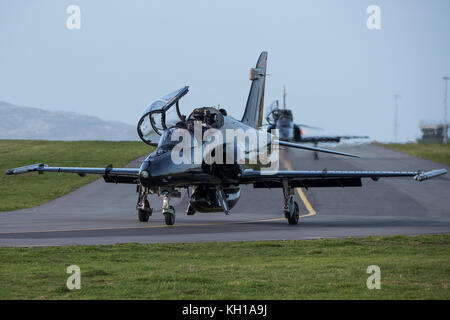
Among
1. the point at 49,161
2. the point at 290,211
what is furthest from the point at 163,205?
the point at 49,161

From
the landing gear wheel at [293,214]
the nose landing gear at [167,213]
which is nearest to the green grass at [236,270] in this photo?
the nose landing gear at [167,213]

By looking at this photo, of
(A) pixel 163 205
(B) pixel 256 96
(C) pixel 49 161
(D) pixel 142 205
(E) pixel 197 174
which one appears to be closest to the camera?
(E) pixel 197 174

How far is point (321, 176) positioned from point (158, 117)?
6.58 meters

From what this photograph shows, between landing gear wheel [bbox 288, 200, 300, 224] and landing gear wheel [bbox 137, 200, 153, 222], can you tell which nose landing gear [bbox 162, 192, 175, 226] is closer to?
landing gear wheel [bbox 137, 200, 153, 222]

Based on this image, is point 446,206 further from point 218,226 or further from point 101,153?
point 101,153

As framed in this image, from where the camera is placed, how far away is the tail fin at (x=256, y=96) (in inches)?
1307

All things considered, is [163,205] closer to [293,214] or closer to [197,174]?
[197,174]

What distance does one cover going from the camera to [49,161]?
58.7 m

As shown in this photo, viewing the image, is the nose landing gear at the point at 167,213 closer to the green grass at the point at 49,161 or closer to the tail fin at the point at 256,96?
the tail fin at the point at 256,96

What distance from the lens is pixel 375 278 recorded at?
12.7 m

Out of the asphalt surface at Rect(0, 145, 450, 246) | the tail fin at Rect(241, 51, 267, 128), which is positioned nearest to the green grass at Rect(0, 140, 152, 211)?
the asphalt surface at Rect(0, 145, 450, 246)
